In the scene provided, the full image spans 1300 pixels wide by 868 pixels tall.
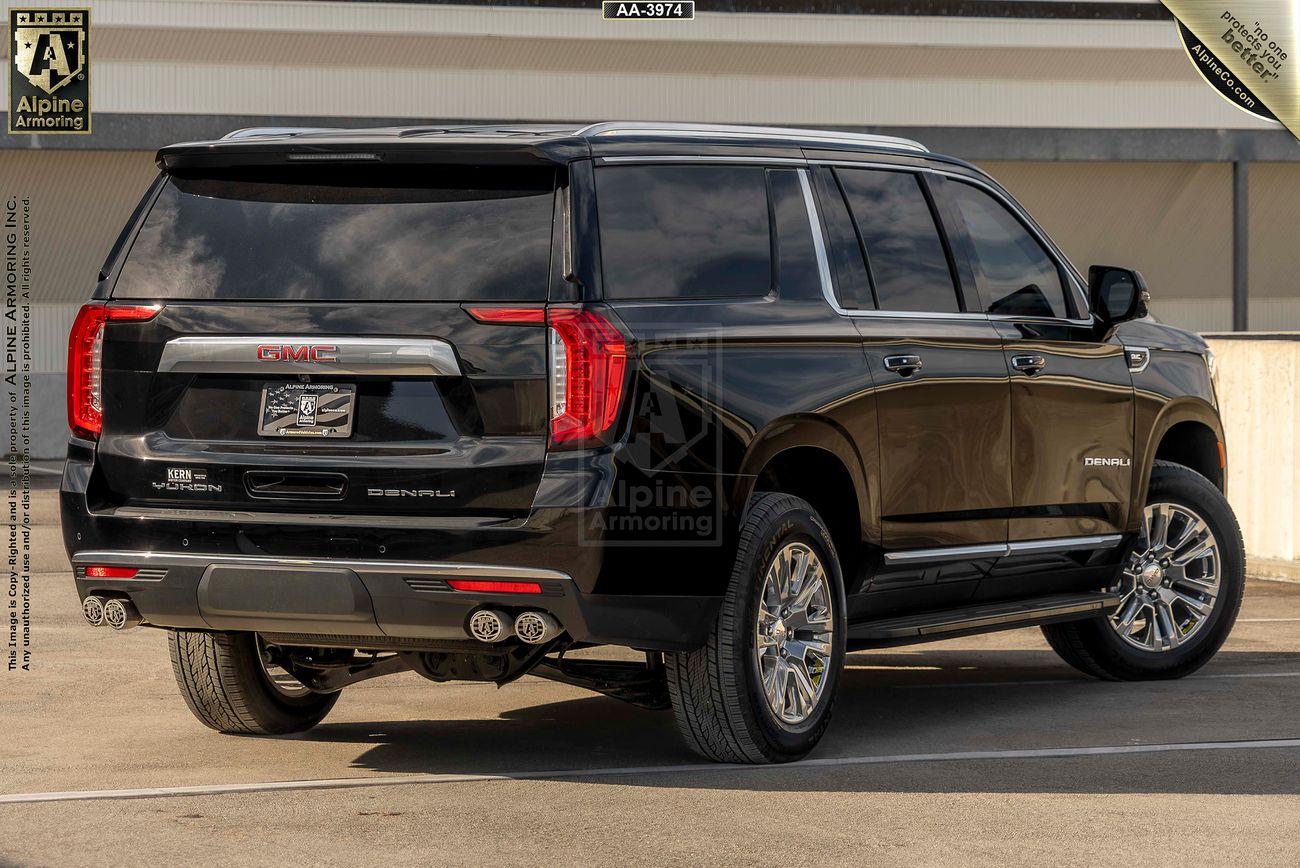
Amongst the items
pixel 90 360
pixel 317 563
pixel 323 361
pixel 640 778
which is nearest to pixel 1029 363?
pixel 640 778

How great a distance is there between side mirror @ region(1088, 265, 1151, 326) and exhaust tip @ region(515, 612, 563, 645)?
3.39m

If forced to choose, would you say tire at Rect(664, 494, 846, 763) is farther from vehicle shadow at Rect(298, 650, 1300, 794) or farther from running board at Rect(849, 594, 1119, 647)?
running board at Rect(849, 594, 1119, 647)

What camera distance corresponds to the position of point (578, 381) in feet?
21.0

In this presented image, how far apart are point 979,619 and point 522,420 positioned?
2411mm

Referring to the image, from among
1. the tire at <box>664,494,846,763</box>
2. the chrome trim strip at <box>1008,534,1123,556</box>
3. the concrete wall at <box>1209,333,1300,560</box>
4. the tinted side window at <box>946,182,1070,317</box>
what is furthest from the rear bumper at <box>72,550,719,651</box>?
the concrete wall at <box>1209,333,1300,560</box>

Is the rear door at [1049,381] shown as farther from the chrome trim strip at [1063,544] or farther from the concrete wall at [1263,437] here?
the concrete wall at [1263,437]

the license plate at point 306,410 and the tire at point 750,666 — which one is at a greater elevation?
the license plate at point 306,410

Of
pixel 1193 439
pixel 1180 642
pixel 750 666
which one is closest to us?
pixel 750 666

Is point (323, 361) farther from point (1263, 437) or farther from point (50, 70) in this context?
point (50, 70)

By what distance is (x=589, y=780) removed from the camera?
6922 mm

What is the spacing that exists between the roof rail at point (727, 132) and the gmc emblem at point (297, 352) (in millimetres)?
1065

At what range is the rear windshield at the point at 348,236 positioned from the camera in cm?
655

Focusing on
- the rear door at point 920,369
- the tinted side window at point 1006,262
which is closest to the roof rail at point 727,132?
the rear door at point 920,369

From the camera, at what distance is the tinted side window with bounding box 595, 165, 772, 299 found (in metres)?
6.70
